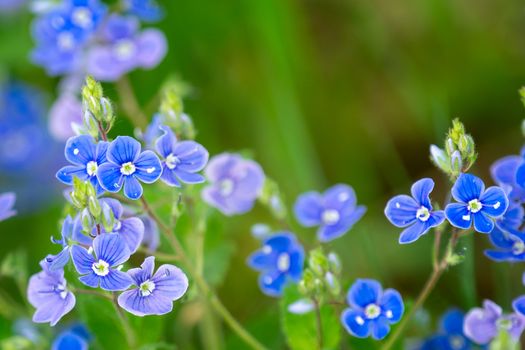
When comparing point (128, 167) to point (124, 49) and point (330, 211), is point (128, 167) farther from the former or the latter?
point (124, 49)

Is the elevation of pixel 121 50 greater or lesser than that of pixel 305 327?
greater

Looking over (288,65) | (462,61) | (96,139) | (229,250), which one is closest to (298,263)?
(229,250)

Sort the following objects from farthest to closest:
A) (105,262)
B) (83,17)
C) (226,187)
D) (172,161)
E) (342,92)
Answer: (342,92) → (83,17) → (226,187) → (172,161) → (105,262)

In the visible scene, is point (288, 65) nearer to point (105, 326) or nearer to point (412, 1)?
point (412, 1)

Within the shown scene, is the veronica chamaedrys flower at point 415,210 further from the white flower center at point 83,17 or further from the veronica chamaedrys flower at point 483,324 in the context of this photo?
the white flower center at point 83,17

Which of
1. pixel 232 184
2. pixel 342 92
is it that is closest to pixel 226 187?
pixel 232 184

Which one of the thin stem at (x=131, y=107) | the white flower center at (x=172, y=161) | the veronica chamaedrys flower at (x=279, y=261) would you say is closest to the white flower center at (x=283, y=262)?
the veronica chamaedrys flower at (x=279, y=261)
